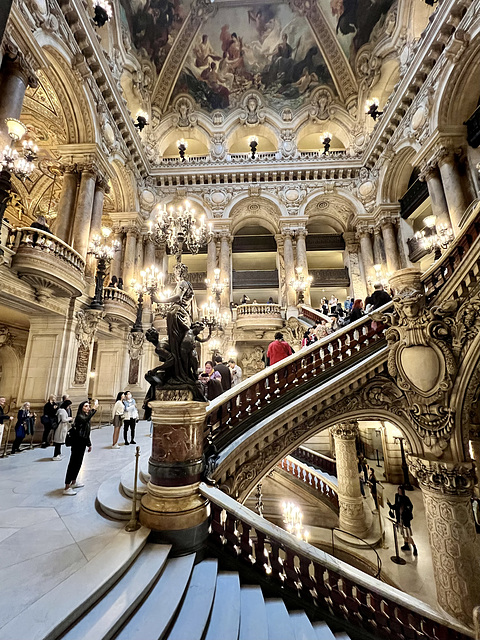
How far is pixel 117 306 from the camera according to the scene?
11094 mm

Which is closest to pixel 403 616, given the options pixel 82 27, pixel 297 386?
pixel 297 386

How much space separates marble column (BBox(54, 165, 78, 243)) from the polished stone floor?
7.60 m

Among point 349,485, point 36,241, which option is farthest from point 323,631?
point 36,241

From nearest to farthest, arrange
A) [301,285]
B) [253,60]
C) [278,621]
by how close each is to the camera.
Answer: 1. [278,621]
2. [301,285]
3. [253,60]

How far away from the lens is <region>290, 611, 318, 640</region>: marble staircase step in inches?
89.2

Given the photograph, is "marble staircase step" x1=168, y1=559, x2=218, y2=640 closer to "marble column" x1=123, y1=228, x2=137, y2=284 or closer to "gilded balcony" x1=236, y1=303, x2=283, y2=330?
"gilded balcony" x1=236, y1=303, x2=283, y2=330

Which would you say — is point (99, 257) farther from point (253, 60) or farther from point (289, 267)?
point (253, 60)

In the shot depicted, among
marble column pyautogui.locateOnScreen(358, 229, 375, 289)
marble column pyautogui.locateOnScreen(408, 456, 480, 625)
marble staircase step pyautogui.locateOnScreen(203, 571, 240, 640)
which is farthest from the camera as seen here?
marble column pyautogui.locateOnScreen(358, 229, 375, 289)

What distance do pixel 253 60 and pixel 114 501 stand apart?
76.3 ft

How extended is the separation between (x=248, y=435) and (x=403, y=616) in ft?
7.99

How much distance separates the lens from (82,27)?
31.4 feet

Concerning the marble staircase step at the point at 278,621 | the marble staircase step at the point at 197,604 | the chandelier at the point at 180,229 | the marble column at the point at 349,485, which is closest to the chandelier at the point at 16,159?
the chandelier at the point at 180,229

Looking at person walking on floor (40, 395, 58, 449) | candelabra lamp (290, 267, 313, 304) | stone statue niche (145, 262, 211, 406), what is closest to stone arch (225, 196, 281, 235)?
candelabra lamp (290, 267, 313, 304)

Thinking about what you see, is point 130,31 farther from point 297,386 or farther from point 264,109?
point 297,386
